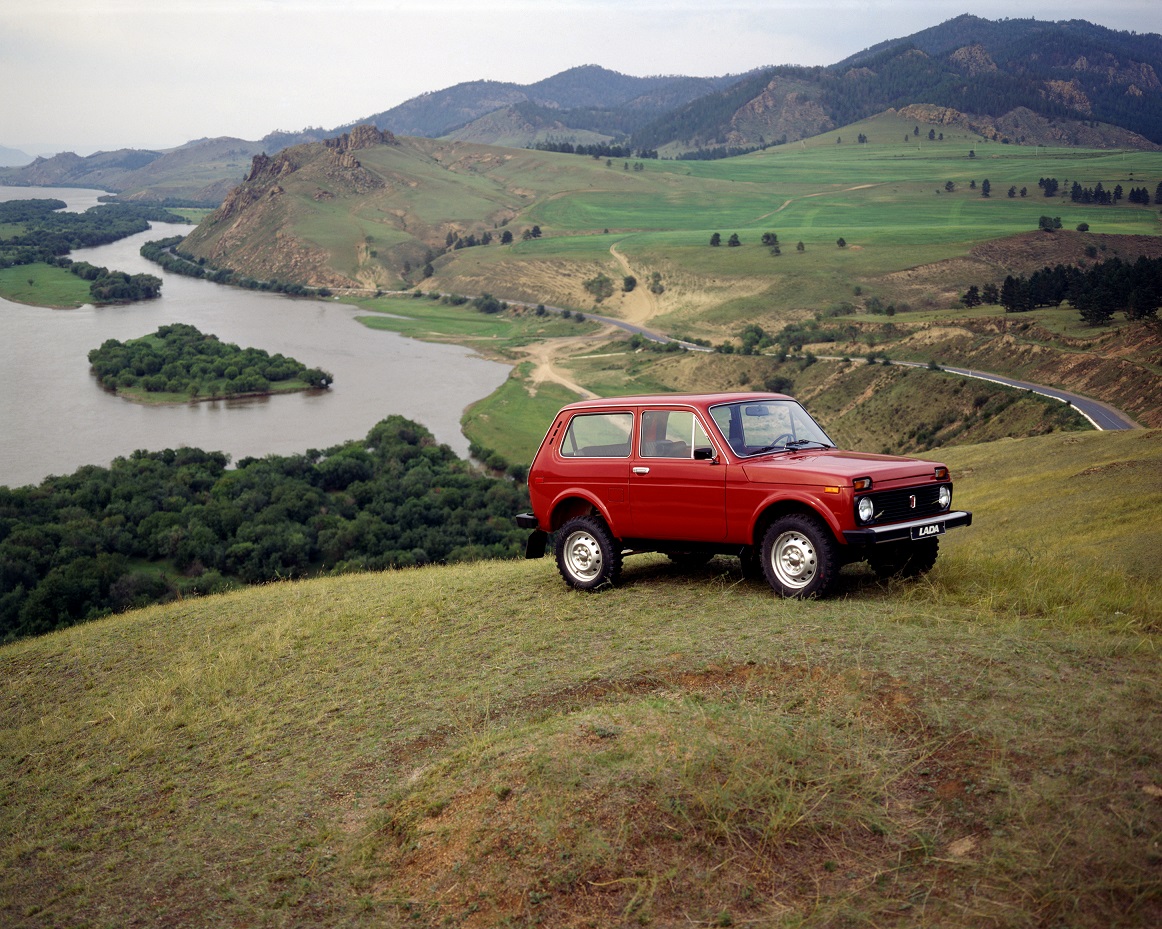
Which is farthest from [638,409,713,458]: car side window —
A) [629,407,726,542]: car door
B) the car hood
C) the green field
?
the green field

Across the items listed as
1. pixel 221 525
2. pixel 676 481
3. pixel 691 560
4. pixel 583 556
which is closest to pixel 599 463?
pixel 676 481

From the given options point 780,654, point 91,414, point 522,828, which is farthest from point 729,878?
point 91,414

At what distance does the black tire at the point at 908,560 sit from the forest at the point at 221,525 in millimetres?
30446

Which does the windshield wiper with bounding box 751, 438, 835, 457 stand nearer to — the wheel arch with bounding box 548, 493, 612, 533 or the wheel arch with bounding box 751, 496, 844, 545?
the wheel arch with bounding box 751, 496, 844, 545

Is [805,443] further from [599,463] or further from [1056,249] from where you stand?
[1056,249]

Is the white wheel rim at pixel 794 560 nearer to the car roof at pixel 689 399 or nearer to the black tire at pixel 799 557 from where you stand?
the black tire at pixel 799 557

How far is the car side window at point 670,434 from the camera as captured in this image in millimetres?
10445

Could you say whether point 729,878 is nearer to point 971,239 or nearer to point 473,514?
point 473,514

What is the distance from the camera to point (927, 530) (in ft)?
31.4

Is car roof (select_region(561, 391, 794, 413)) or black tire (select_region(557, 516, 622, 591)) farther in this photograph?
black tire (select_region(557, 516, 622, 591))

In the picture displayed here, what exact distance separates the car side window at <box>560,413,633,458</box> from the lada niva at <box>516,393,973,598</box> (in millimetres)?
15

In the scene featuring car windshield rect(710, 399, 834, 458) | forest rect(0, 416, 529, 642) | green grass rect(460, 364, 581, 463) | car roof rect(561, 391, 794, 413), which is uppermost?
car roof rect(561, 391, 794, 413)

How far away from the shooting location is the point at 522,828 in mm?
5988

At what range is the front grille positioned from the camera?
9461mm
